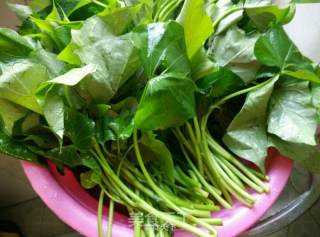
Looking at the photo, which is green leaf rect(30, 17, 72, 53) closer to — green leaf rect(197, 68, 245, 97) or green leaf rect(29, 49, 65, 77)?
green leaf rect(29, 49, 65, 77)

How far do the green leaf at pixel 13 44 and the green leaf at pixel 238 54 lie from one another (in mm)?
207

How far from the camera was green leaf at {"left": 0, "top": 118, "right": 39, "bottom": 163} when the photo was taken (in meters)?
0.41

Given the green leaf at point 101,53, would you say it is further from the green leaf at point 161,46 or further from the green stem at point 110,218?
the green stem at point 110,218

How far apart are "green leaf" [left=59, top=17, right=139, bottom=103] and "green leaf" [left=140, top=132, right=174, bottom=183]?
0.07m

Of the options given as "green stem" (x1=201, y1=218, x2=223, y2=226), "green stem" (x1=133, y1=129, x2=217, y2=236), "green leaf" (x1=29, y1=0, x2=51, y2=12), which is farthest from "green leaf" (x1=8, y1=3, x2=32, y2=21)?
"green stem" (x1=201, y1=218, x2=223, y2=226)

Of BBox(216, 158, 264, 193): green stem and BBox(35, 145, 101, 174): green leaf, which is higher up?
BBox(35, 145, 101, 174): green leaf

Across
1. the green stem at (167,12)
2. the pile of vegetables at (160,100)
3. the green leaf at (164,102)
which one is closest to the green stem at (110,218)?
the pile of vegetables at (160,100)

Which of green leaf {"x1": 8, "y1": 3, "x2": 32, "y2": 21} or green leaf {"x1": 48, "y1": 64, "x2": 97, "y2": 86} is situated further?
green leaf {"x1": 8, "y1": 3, "x2": 32, "y2": 21}

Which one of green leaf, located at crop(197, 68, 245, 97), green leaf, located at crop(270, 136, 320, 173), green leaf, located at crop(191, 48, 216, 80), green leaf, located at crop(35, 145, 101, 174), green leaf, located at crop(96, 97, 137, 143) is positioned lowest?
green leaf, located at crop(270, 136, 320, 173)

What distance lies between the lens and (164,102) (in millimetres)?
365

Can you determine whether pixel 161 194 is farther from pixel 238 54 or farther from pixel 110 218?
pixel 238 54

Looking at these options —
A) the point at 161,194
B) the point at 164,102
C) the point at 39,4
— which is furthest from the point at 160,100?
the point at 39,4

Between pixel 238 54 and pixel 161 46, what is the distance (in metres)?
0.11

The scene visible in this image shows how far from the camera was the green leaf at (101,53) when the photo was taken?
→ 0.37 metres
